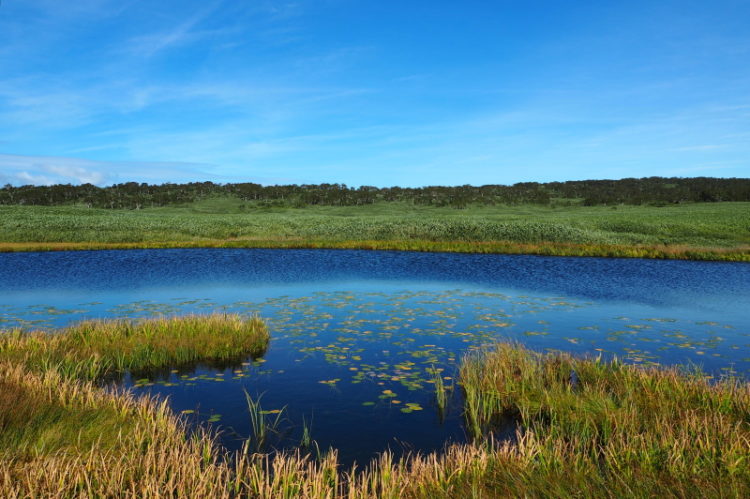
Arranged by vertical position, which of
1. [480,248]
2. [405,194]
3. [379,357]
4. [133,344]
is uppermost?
[405,194]

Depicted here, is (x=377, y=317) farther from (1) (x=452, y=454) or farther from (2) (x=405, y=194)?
(2) (x=405, y=194)

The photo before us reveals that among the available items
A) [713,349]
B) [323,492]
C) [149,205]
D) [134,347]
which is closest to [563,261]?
[713,349]

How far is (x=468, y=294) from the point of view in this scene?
24266mm

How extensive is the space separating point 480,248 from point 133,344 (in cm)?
3706

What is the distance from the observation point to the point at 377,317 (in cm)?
1859

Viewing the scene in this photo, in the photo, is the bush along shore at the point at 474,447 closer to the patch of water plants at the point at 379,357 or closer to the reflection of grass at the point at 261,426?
the reflection of grass at the point at 261,426

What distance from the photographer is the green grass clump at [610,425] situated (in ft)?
19.9

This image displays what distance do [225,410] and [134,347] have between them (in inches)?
181

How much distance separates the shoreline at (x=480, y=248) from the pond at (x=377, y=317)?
4275 millimetres

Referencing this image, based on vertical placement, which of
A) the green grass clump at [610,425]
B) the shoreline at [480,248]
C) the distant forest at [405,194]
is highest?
the distant forest at [405,194]

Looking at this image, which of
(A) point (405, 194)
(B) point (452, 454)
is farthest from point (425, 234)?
(A) point (405, 194)

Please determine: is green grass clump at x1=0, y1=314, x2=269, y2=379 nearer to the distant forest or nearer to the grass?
the grass

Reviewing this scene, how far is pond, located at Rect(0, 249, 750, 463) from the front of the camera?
31.8 ft

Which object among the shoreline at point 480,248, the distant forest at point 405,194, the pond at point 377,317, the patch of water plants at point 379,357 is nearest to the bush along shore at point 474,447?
the patch of water plants at point 379,357
